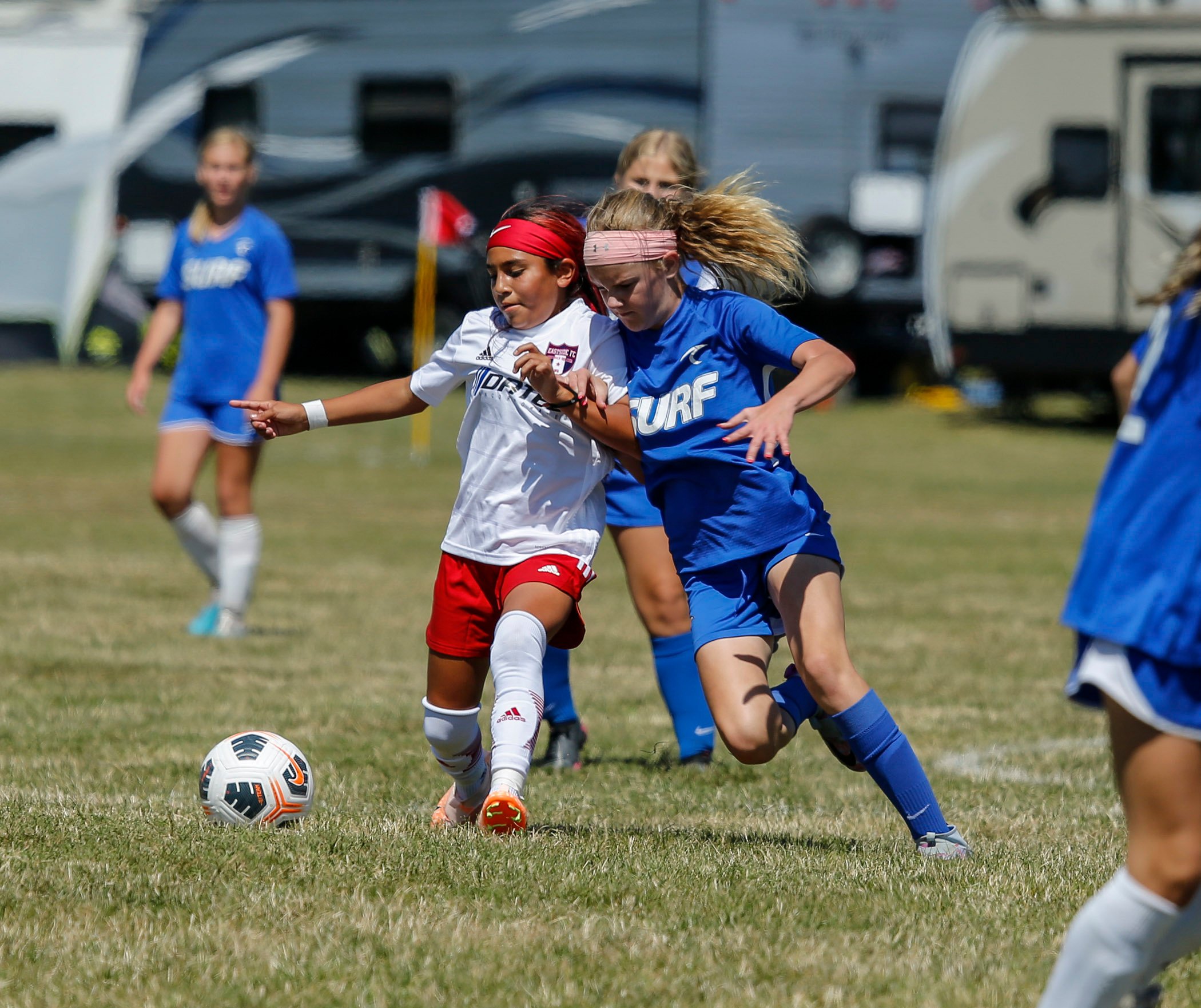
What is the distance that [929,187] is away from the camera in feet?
69.4

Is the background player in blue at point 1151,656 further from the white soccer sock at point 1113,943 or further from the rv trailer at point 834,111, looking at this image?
the rv trailer at point 834,111

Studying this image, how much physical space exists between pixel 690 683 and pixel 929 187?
16274 mm

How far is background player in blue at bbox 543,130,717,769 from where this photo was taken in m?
5.92

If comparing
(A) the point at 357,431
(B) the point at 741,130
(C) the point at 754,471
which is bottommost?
(A) the point at 357,431

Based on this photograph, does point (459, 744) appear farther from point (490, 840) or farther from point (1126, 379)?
point (1126, 379)

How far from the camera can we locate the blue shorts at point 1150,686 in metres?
2.75

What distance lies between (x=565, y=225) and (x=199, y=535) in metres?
4.46

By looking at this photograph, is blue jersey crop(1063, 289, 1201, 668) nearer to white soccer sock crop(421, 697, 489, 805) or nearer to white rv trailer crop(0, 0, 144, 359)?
white soccer sock crop(421, 697, 489, 805)

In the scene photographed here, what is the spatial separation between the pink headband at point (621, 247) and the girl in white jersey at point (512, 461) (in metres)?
0.23

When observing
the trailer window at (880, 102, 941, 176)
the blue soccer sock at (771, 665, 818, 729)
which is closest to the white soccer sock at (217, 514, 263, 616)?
the blue soccer sock at (771, 665, 818, 729)

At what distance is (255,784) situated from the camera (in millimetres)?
4773

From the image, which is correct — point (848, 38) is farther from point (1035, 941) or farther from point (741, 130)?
point (1035, 941)

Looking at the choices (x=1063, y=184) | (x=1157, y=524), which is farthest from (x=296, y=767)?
(x=1063, y=184)

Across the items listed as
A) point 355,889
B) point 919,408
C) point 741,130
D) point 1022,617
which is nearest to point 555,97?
point 741,130
